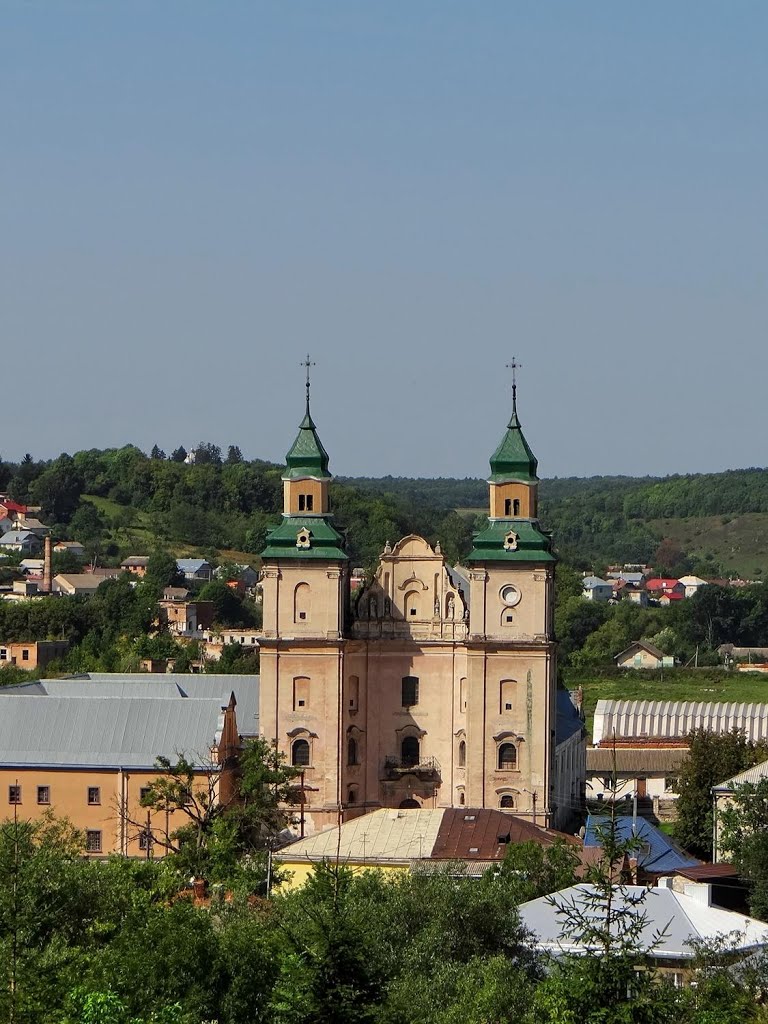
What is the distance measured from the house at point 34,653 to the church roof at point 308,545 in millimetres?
61461

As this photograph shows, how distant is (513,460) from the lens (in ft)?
270

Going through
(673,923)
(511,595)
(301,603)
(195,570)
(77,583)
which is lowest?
(673,923)

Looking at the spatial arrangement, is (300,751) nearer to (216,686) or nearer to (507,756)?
(507,756)

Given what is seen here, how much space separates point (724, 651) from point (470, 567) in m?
98.6

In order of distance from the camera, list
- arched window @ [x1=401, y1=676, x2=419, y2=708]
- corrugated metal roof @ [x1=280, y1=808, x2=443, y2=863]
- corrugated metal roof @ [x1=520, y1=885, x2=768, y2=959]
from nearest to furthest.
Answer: corrugated metal roof @ [x1=520, y1=885, x2=768, y2=959]
corrugated metal roof @ [x1=280, y1=808, x2=443, y2=863]
arched window @ [x1=401, y1=676, x2=419, y2=708]

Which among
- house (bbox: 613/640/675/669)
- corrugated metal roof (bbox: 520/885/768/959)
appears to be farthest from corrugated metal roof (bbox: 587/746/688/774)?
house (bbox: 613/640/675/669)

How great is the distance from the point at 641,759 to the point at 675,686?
1844 inches

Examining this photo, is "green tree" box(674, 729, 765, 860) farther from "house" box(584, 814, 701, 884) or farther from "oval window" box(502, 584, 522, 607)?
"oval window" box(502, 584, 522, 607)

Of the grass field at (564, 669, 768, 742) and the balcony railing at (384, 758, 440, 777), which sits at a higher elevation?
the balcony railing at (384, 758, 440, 777)

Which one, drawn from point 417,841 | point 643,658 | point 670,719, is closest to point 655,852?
point 417,841

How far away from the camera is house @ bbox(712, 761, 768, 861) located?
7400 centimetres

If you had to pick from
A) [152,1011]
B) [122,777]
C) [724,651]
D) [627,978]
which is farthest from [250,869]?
[724,651]

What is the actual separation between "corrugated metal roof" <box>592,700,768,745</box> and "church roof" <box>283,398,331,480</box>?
30.8 meters

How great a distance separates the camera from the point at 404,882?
54375mm
